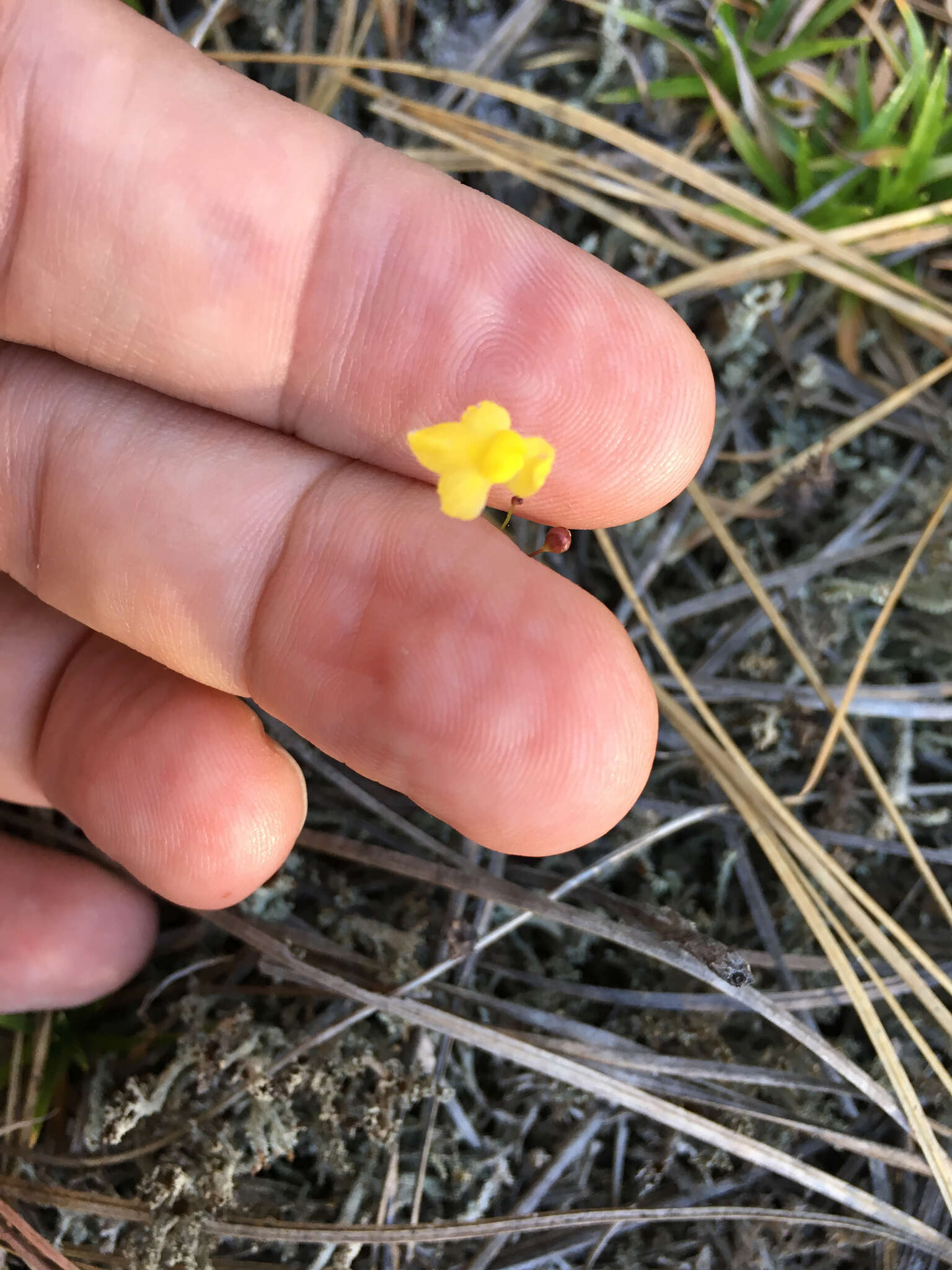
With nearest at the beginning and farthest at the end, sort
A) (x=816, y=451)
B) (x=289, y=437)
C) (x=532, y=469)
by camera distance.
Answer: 1. (x=532, y=469)
2. (x=289, y=437)
3. (x=816, y=451)

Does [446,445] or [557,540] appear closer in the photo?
[446,445]

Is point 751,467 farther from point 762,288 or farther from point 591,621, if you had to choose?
point 591,621

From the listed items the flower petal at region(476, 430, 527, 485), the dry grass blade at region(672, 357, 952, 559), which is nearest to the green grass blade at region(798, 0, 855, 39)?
the dry grass blade at region(672, 357, 952, 559)

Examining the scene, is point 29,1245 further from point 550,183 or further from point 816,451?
point 550,183

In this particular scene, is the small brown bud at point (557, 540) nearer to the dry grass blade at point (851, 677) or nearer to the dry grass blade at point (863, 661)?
the dry grass blade at point (851, 677)

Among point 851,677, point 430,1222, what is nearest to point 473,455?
point 851,677

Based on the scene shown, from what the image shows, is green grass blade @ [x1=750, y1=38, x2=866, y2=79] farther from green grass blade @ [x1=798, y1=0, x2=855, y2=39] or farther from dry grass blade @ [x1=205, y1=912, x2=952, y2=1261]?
dry grass blade @ [x1=205, y1=912, x2=952, y2=1261]

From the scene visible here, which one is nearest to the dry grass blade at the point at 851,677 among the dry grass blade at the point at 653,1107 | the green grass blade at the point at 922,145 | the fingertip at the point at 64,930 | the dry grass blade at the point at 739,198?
the dry grass blade at the point at 653,1107
